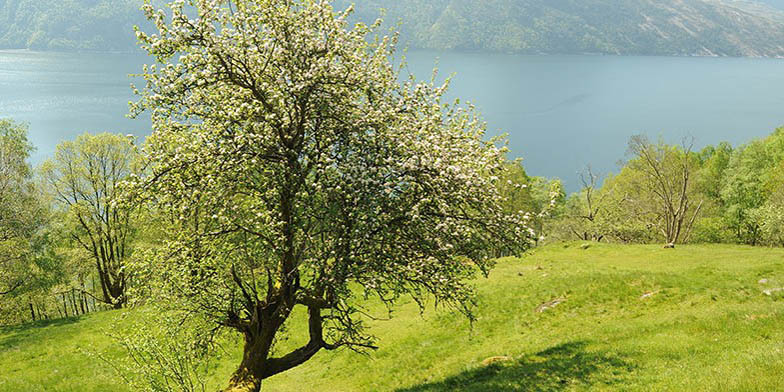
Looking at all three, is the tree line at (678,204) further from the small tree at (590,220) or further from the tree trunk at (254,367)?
the tree trunk at (254,367)

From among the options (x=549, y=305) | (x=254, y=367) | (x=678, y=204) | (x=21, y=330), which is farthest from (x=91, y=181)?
(x=678, y=204)

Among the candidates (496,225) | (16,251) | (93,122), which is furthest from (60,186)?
(93,122)

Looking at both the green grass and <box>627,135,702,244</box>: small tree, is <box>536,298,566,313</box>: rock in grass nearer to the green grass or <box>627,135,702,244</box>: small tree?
the green grass

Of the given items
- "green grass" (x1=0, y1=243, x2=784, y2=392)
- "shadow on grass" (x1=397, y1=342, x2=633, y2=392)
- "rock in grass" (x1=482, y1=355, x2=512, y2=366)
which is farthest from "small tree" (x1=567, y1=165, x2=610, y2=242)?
"shadow on grass" (x1=397, y1=342, x2=633, y2=392)

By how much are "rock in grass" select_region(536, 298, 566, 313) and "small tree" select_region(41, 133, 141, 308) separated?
3823 cm

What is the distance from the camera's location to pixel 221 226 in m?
15.2

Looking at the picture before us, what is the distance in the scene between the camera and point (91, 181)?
4666 cm

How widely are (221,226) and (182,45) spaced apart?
222 inches

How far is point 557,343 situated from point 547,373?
12.9 ft

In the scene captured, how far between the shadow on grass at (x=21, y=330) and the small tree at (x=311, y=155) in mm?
25169

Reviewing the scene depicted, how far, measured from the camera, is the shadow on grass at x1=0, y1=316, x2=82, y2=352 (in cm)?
3217

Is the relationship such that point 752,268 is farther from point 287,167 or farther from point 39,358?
point 39,358

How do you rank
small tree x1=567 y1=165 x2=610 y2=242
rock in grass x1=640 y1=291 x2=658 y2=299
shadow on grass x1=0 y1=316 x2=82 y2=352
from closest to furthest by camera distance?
rock in grass x1=640 y1=291 x2=658 y2=299 → shadow on grass x1=0 y1=316 x2=82 y2=352 → small tree x1=567 y1=165 x2=610 y2=242

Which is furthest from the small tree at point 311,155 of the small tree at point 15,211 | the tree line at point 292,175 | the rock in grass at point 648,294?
the small tree at point 15,211
